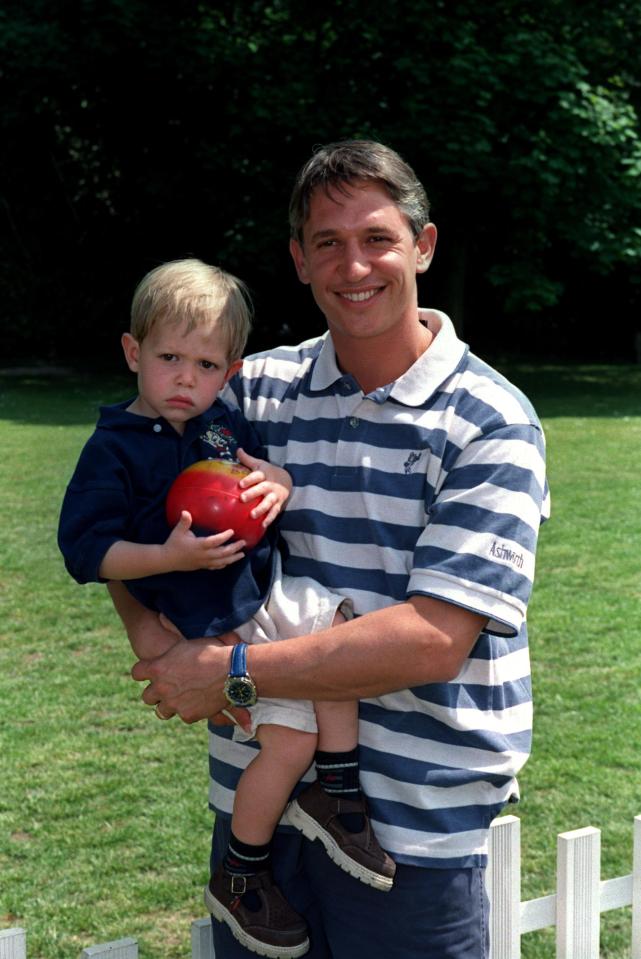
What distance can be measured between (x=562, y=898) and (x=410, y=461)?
1464mm

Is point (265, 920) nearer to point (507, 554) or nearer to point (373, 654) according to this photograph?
point (373, 654)

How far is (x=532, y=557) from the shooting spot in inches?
95.2

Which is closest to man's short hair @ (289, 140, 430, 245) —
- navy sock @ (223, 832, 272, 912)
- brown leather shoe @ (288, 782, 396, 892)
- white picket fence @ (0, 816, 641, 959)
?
brown leather shoe @ (288, 782, 396, 892)

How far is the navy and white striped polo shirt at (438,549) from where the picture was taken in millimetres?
2355

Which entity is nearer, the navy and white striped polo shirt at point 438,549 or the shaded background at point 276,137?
the navy and white striped polo shirt at point 438,549

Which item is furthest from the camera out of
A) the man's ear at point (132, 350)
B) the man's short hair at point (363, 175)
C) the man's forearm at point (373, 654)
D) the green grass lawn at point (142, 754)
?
the green grass lawn at point (142, 754)

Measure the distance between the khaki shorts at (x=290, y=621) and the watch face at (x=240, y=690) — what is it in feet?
0.30

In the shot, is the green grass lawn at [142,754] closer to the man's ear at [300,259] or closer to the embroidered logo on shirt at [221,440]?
the embroidered logo on shirt at [221,440]

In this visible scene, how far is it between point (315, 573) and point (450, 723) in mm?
423

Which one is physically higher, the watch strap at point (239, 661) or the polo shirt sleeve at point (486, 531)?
the polo shirt sleeve at point (486, 531)

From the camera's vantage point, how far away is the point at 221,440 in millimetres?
2742

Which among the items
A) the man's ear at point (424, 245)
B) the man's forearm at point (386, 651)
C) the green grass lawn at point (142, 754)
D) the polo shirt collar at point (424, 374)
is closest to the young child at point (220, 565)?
the man's forearm at point (386, 651)

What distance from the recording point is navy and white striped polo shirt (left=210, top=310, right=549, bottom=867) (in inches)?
92.7

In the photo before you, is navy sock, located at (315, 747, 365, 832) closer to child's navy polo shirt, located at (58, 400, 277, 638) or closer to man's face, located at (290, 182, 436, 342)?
child's navy polo shirt, located at (58, 400, 277, 638)
